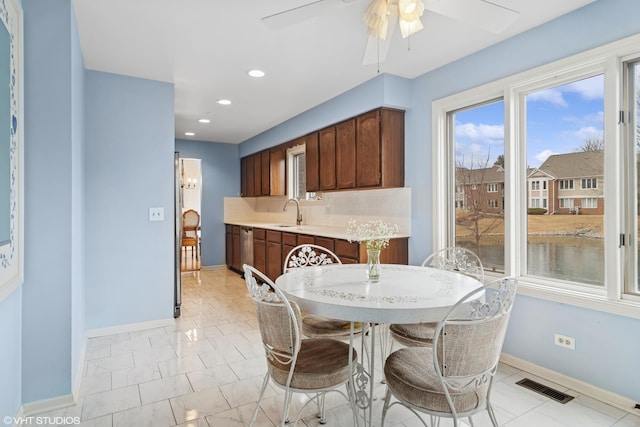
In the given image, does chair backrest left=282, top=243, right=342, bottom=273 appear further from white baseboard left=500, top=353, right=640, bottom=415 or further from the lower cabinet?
white baseboard left=500, top=353, right=640, bottom=415

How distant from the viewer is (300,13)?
181cm

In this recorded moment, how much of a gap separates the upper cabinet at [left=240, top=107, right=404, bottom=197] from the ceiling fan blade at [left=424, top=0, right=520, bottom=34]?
1739 mm

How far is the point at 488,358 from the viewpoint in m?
1.45

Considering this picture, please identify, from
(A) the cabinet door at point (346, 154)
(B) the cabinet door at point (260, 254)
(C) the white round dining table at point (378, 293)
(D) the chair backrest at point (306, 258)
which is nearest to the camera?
(C) the white round dining table at point (378, 293)

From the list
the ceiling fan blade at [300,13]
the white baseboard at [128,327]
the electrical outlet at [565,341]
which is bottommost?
the white baseboard at [128,327]

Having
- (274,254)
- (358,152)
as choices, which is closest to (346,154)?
(358,152)

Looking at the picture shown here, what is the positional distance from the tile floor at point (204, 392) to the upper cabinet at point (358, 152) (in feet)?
6.15

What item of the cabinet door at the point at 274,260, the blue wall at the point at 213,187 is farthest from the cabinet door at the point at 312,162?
the blue wall at the point at 213,187

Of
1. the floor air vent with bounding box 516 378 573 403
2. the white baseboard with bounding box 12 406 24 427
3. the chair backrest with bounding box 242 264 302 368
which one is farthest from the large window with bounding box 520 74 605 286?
the white baseboard with bounding box 12 406 24 427

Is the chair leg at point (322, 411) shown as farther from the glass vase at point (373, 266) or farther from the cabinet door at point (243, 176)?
the cabinet door at point (243, 176)

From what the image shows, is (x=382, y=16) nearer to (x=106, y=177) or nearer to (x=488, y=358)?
(x=488, y=358)

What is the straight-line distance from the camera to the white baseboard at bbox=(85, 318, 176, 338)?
133 inches

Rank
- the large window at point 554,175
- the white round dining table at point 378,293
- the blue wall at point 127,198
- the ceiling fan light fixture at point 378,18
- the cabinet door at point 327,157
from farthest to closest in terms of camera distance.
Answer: the cabinet door at point 327,157
the blue wall at point 127,198
the large window at point 554,175
the ceiling fan light fixture at point 378,18
the white round dining table at point 378,293

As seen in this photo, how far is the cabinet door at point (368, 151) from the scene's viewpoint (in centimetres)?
362
